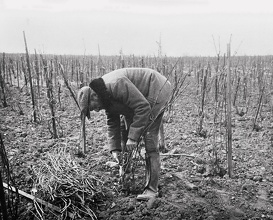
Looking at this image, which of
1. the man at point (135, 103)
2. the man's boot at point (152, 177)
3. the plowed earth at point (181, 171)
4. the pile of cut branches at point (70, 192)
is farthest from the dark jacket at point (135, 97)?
the plowed earth at point (181, 171)

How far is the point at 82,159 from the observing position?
3943 millimetres

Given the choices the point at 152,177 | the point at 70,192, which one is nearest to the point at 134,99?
the point at 152,177

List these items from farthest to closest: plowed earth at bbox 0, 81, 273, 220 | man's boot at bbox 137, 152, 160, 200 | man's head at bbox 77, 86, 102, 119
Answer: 1. man's boot at bbox 137, 152, 160, 200
2. plowed earth at bbox 0, 81, 273, 220
3. man's head at bbox 77, 86, 102, 119

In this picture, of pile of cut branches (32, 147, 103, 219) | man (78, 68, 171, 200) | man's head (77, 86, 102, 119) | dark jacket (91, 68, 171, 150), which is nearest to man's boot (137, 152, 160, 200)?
man (78, 68, 171, 200)

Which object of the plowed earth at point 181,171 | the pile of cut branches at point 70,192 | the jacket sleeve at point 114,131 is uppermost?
the jacket sleeve at point 114,131

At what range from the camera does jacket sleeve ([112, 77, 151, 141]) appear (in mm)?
2480

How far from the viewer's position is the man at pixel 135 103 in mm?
2479

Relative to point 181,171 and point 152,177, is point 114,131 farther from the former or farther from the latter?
point 181,171

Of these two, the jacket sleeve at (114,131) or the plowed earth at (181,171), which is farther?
the jacket sleeve at (114,131)

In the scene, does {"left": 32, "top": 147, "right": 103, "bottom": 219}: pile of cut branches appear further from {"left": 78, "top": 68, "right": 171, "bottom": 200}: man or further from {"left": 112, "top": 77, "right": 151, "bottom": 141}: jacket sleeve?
{"left": 112, "top": 77, "right": 151, "bottom": 141}: jacket sleeve

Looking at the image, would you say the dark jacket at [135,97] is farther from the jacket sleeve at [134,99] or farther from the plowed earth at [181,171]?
the plowed earth at [181,171]

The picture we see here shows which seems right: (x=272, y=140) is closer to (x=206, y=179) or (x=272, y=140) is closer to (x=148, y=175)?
(x=206, y=179)

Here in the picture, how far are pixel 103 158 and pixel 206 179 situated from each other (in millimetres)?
1440

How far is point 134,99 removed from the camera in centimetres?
248
